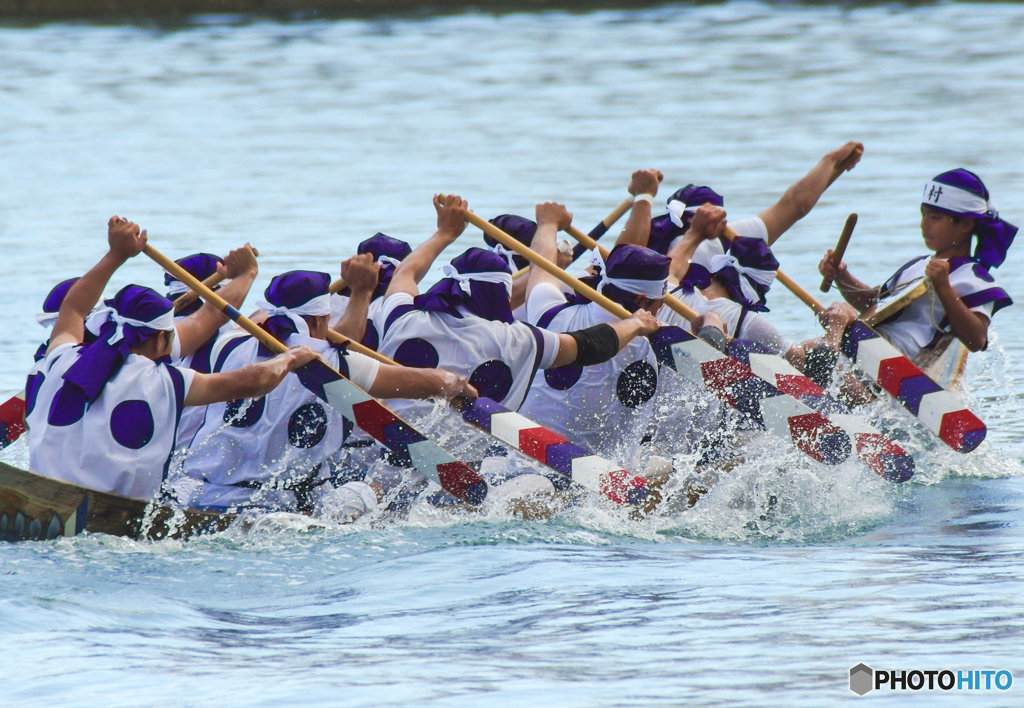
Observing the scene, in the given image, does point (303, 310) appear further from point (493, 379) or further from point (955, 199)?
point (955, 199)

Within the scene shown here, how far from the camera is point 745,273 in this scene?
8945mm

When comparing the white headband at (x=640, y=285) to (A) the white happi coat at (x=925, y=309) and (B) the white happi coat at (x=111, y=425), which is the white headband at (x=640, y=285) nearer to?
(A) the white happi coat at (x=925, y=309)

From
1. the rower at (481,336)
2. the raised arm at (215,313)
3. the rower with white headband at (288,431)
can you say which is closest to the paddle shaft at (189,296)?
the raised arm at (215,313)

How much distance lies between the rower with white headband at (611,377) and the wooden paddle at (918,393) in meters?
0.92

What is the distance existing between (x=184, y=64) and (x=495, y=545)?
84.0ft

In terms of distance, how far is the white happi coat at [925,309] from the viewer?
9.05 m

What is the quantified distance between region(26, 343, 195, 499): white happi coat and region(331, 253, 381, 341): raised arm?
120 cm

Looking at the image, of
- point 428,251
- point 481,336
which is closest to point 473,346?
point 481,336

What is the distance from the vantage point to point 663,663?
6.08m

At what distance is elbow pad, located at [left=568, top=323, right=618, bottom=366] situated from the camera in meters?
8.09

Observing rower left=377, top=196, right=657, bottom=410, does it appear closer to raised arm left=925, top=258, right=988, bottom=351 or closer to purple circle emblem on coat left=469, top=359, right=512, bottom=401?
purple circle emblem on coat left=469, top=359, right=512, bottom=401

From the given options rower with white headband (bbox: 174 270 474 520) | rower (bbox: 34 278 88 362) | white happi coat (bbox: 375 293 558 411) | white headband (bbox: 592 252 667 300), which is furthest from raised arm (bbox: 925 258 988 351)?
rower (bbox: 34 278 88 362)

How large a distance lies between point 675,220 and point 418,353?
2.65 metres

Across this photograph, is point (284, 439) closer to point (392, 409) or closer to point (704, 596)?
point (392, 409)
